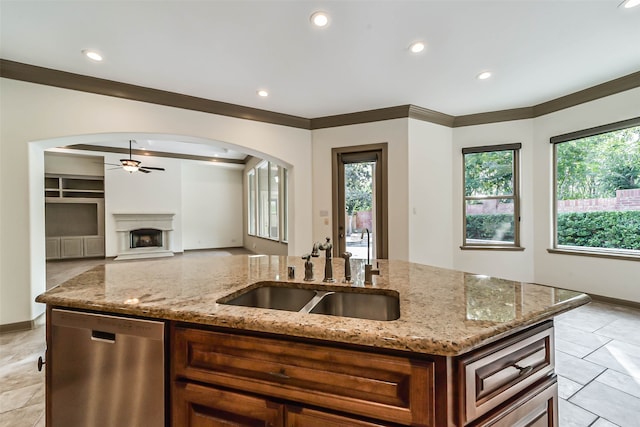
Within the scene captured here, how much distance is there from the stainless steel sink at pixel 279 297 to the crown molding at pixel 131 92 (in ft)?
10.9

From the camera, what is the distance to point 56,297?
1.20 m

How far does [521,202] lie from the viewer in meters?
4.35

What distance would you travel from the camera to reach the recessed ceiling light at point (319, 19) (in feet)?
7.29

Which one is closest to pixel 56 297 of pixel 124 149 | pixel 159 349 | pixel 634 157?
pixel 159 349

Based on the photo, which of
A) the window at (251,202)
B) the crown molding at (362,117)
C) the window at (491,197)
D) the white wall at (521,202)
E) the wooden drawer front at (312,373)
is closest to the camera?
the wooden drawer front at (312,373)

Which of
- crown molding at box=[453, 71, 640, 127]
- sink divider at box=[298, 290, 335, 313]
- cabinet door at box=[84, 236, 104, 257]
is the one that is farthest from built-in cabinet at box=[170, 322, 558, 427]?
cabinet door at box=[84, 236, 104, 257]

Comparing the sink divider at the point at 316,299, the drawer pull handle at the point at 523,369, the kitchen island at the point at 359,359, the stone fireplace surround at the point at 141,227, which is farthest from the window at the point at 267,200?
the drawer pull handle at the point at 523,369

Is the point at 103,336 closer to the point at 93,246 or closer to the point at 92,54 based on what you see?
the point at 92,54

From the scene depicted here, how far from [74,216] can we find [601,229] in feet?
37.5

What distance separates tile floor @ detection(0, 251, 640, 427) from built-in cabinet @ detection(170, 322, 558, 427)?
4.03 ft

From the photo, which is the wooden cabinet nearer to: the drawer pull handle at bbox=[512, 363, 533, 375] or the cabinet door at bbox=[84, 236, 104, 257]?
the cabinet door at bbox=[84, 236, 104, 257]

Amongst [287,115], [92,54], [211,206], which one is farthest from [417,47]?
[211,206]

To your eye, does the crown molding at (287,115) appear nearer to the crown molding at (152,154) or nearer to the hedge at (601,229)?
→ the hedge at (601,229)

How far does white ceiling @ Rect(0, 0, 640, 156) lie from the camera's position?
7.16ft
